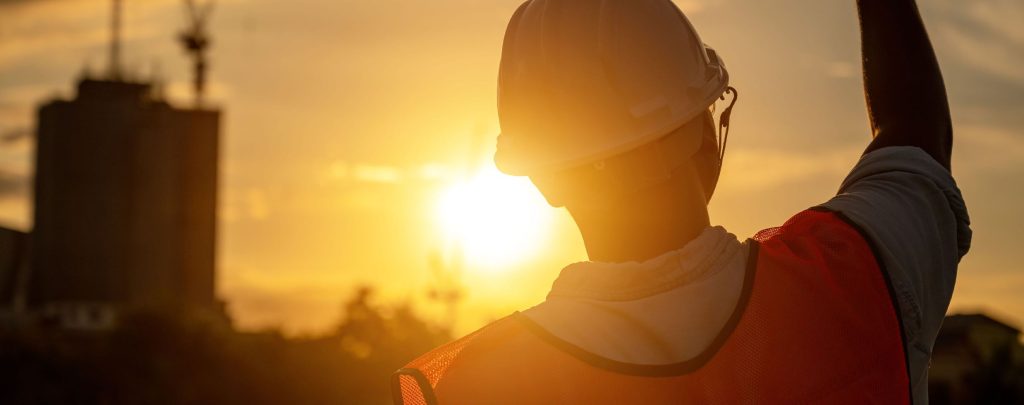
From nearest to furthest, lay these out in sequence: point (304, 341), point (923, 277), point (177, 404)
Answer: point (923, 277)
point (177, 404)
point (304, 341)

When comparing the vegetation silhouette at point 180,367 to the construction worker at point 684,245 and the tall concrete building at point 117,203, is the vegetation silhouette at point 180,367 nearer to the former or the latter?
the tall concrete building at point 117,203

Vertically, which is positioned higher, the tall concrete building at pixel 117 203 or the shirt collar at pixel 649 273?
the shirt collar at pixel 649 273

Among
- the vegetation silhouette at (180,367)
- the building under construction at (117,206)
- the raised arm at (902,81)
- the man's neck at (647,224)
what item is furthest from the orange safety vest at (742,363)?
the building under construction at (117,206)

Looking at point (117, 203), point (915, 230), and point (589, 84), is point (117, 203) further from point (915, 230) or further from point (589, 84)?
point (915, 230)

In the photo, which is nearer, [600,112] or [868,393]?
[868,393]

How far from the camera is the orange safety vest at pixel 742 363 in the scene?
94.3 inches

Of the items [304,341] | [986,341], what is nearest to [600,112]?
[986,341]

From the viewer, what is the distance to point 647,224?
2.70 metres

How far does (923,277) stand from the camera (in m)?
2.57

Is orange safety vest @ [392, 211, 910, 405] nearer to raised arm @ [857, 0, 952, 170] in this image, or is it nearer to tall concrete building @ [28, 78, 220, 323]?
raised arm @ [857, 0, 952, 170]

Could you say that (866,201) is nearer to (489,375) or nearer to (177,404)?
(489,375)

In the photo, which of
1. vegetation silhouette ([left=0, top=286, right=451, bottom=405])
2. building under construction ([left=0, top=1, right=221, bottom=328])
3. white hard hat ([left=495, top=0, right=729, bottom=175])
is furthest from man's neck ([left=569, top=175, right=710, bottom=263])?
building under construction ([left=0, top=1, right=221, bottom=328])

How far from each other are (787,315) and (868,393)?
18 centimetres

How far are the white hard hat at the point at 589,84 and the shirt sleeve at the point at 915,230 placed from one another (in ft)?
1.29
